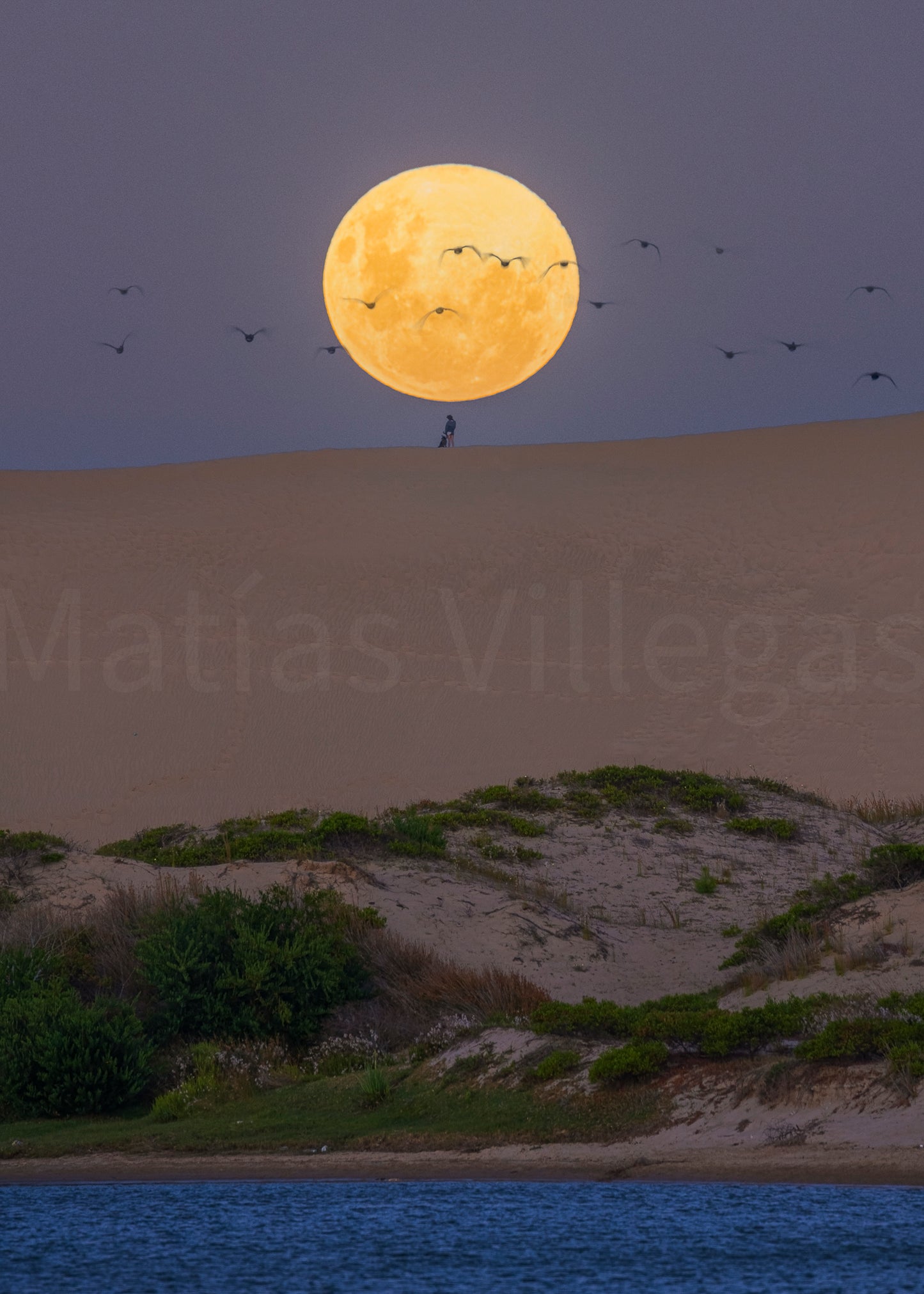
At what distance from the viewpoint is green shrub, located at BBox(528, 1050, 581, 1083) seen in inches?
383

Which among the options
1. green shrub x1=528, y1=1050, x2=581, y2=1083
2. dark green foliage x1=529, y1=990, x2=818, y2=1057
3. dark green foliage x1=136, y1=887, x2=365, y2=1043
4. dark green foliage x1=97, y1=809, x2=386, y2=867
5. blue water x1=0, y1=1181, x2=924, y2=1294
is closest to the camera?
blue water x1=0, y1=1181, x2=924, y2=1294

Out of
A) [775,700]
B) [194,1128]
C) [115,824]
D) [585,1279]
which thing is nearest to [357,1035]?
[194,1128]

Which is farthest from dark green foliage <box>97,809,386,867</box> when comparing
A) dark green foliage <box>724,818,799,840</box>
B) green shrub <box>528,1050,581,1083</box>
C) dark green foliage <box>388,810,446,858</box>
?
green shrub <box>528,1050,581,1083</box>

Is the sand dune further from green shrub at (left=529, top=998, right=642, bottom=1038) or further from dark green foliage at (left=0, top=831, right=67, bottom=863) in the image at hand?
green shrub at (left=529, top=998, right=642, bottom=1038)

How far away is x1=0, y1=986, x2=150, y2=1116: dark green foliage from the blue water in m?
3.89

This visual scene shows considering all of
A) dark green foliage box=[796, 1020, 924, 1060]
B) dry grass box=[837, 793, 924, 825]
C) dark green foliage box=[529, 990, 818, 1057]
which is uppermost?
dry grass box=[837, 793, 924, 825]

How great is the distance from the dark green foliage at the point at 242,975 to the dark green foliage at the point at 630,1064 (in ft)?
12.6

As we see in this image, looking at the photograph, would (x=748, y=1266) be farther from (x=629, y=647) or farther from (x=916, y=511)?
(x=916, y=511)

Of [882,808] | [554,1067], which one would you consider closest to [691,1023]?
[554,1067]

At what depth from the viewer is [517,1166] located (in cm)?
813

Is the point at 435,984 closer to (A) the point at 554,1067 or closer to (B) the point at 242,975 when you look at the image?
(B) the point at 242,975

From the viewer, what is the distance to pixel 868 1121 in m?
7.98

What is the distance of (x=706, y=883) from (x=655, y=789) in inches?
179

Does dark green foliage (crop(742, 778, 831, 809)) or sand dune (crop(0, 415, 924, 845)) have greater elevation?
sand dune (crop(0, 415, 924, 845))
